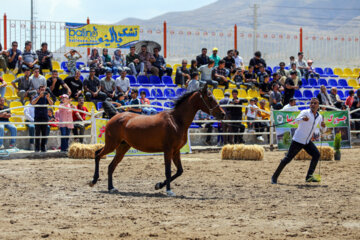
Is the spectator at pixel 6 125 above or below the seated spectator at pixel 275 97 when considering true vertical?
below

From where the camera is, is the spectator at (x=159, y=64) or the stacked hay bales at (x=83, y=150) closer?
the stacked hay bales at (x=83, y=150)

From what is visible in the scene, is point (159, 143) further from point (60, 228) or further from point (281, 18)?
point (281, 18)

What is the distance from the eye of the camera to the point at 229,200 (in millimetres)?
10352

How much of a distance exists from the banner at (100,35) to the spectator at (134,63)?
5.65 feet

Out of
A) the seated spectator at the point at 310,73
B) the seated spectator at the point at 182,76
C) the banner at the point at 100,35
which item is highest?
the banner at the point at 100,35

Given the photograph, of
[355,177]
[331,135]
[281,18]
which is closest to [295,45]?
[331,135]

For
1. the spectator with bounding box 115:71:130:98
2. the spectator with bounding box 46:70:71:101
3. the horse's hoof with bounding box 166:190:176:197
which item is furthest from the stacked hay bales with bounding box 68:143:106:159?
the horse's hoof with bounding box 166:190:176:197

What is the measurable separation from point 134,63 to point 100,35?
233 centimetres

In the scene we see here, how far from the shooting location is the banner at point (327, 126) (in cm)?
2012

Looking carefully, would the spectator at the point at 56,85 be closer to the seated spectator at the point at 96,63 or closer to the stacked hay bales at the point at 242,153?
the seated spectator at the point at 96,63

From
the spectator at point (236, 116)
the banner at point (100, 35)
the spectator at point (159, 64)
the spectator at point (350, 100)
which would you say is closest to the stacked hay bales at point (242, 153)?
the spectator at point (236, 116)

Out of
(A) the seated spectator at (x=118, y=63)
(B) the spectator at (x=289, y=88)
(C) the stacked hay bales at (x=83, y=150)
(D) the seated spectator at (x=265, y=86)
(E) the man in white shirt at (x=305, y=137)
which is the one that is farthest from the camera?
(D) the seated spectator at (x=265, y=86)

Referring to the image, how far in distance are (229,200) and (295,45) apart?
24805mm

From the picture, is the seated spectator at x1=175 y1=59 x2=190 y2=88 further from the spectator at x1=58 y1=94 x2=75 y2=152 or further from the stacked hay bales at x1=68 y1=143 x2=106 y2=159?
the stacked hay bales at x1=68 y1=143 x2=106 y2=159
